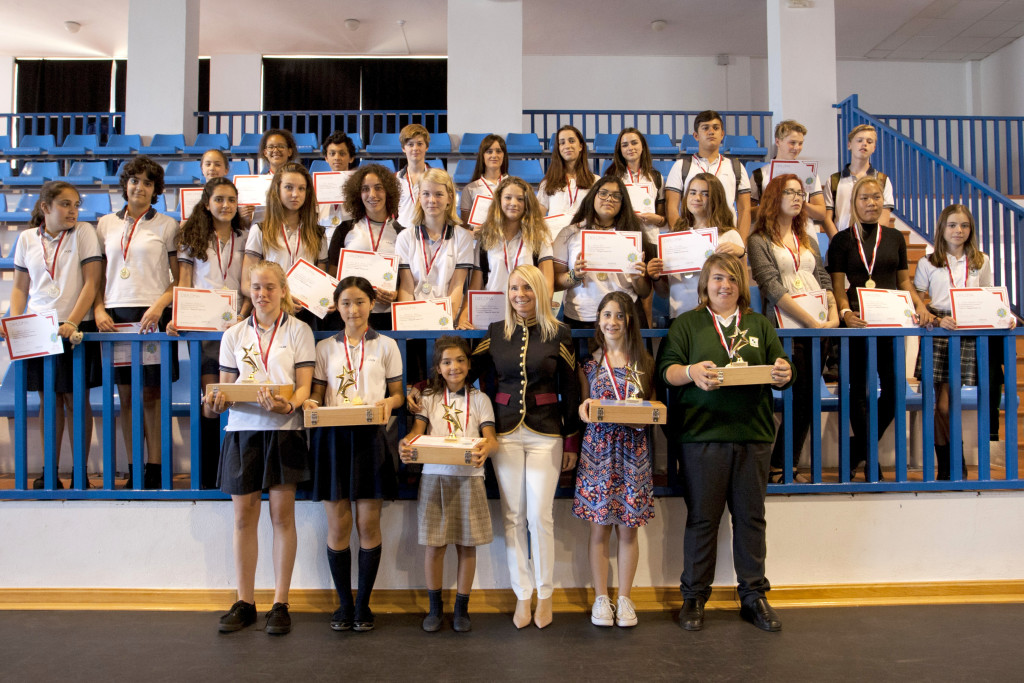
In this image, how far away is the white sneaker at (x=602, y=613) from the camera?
260cm

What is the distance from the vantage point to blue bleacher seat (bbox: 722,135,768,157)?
308 inches

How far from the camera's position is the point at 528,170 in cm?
723

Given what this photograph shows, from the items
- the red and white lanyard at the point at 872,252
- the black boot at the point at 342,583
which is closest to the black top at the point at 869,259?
the red and white lanyard at the point at 872,252

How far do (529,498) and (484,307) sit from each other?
0.82 meters

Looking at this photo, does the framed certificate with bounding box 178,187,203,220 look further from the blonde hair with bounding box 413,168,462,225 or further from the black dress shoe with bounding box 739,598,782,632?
the black dress shoe with bounding box 739,598,782,632

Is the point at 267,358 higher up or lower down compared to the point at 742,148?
lower down

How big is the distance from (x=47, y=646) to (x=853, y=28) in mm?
11351

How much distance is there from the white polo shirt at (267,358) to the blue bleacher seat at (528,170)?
4739 millimetres

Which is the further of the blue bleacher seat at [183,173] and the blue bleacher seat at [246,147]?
the blue bleacher seat at [246,147]

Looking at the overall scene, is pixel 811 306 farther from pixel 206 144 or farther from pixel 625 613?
pixel 206 144

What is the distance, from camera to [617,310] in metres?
2.59

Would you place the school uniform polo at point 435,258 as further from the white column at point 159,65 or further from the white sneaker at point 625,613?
the white column at point 159,65

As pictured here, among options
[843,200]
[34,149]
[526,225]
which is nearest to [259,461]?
[526,225]

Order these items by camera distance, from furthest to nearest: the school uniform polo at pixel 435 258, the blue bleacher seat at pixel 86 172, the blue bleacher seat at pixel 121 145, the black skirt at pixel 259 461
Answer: the blue bleacher seat at pixel 121 145 < the blue bleacher seat at pixel 86 172 < the school uniform polo at pixel 435 258 < the black skirt at pixel 259 461
